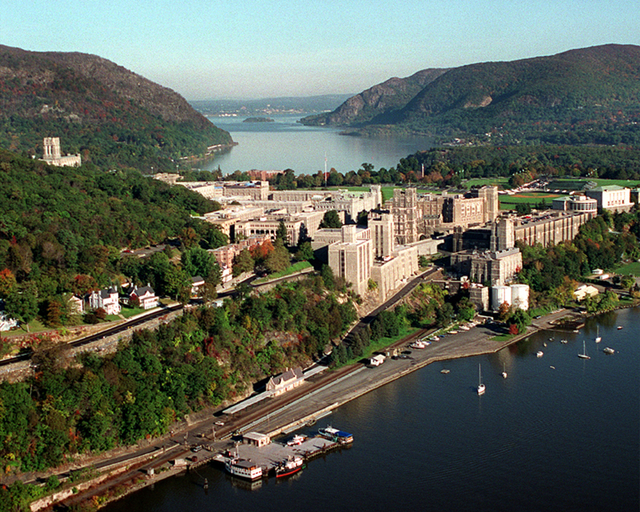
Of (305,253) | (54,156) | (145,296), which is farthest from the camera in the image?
(54,156)

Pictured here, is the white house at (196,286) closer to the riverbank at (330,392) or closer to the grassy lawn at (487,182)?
the riverbank at (330,392)

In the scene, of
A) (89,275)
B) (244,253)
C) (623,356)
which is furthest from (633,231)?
(89,275)

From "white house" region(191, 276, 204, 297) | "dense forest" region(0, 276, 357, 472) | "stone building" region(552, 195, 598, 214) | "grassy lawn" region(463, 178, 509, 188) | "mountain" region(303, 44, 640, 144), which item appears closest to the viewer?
"dense forest" region(0, 276, 357, 472)

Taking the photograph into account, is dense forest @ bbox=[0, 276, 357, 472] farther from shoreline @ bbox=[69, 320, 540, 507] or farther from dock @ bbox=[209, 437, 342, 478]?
dock @ bbox=[209, 437, 342, 478]

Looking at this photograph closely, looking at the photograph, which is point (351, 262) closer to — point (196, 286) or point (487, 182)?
point (196, 286)

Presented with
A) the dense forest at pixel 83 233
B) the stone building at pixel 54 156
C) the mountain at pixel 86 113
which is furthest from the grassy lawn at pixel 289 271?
the mountain at pixel 86 113

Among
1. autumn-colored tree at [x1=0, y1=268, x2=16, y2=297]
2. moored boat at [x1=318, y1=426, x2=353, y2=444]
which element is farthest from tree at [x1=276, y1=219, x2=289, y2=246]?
moored boat at [x1=318, y1=426, x2=353, y2=444]

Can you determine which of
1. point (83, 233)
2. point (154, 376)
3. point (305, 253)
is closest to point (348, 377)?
point (154, 376)

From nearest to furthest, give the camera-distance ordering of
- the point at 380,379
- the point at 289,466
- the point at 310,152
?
the point at 289,466 < the point at 380,379 < the point at 310,152
